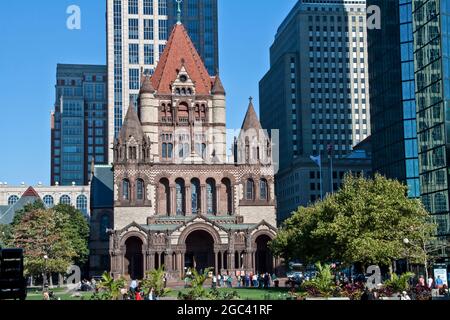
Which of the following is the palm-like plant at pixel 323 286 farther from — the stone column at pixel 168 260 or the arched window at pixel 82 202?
Result: the arched window at pixel 82 202

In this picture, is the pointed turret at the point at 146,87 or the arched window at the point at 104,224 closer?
the pointed turret at the point at 146,87

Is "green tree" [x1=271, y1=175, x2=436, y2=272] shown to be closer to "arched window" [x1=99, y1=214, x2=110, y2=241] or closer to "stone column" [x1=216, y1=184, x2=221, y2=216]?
"stone column" [x1=216, y1=184, x2=221, y2=216]

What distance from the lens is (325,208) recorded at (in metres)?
64.6

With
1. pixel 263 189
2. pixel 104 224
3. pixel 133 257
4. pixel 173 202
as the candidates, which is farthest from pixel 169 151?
pixel 104 224

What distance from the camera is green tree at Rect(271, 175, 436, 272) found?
184 ft

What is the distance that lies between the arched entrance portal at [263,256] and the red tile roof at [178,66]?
2648cm

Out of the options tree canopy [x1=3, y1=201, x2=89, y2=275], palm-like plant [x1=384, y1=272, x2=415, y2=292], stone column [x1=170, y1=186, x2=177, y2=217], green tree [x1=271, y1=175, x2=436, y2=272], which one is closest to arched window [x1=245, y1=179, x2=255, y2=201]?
stone column [x1=170, y1=186, x2=177, y2=217]

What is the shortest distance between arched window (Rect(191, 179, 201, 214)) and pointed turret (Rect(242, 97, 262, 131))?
428 inches

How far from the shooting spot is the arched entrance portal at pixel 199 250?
99.1 meters

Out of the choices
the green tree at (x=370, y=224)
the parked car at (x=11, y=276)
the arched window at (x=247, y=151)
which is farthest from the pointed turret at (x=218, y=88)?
the parked car at (x=11, y=276)

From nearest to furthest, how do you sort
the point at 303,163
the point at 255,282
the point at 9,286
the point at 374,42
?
the point at 9,286, the point at 255,282, the point at 374,42, the point at 303,163

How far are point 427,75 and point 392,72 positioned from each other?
12.9 m
